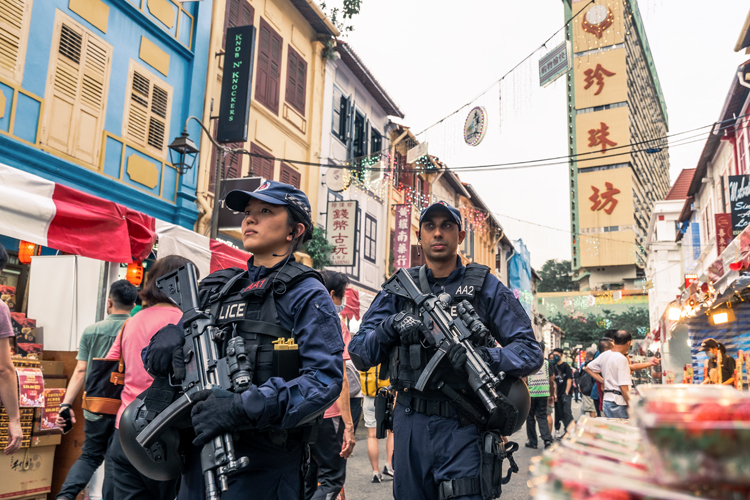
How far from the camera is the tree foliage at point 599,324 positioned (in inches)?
2080

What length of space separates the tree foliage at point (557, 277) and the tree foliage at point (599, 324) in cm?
2421

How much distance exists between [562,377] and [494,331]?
9694mm

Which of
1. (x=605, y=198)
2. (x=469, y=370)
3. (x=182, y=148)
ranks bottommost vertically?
(x=469, y=370)

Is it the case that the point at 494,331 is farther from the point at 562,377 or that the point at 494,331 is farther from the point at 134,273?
the point at 562,377

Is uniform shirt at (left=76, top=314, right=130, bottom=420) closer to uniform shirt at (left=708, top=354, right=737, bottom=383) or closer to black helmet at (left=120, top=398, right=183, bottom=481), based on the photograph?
black helmet at (left=120, top=398, right=183, bottom=481)

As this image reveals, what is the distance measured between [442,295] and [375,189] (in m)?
18.3

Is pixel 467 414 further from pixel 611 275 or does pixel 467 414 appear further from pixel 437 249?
pixel 611 275

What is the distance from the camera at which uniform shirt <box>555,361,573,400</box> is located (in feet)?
40.0

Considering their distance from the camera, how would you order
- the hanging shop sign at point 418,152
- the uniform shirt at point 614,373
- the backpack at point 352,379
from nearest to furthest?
1. the backpack at point 352,379
2. the uniform shirt at point 614,373
3. the hanging shop sign at point 418,152

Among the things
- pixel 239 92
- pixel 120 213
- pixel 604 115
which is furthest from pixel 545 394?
pixel 604 115

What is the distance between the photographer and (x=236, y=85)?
11977 millimetres

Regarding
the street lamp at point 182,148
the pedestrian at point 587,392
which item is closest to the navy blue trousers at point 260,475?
the street lamp at point 182,148

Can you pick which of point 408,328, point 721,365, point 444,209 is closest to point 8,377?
point 408,328

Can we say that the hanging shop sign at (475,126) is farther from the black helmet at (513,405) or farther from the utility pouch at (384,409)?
the black helmet at (513,405)
